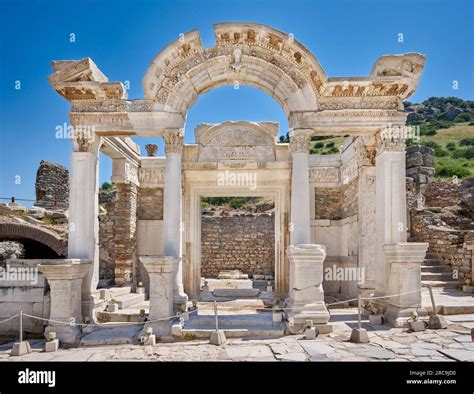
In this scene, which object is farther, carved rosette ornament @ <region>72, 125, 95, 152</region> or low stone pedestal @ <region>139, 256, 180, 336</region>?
carved rosette ornament @ <region>72, 125, 95, 152</region>

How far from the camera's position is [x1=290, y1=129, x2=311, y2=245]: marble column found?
8.50 metres

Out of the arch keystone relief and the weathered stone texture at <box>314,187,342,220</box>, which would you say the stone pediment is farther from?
the arch keystone relief

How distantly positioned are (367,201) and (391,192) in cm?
156

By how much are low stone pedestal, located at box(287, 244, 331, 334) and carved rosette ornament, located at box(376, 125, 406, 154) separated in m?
2.96

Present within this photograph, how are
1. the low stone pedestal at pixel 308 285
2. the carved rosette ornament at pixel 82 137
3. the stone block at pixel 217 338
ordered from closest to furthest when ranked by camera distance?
1. the stone block at pixel 217 338
2. the low stone pedestal at pixel 308 285
3. the carved rosette ornament at pixel 82 137

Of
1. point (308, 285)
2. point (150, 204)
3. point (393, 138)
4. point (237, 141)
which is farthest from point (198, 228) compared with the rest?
point (393, 138)

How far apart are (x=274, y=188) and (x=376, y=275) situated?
15.0 ft

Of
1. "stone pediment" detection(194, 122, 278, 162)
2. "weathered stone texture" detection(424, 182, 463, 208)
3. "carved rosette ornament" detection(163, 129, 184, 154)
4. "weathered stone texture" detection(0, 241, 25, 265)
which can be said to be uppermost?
"stone pediment" detection(194, 122, 278, 162)

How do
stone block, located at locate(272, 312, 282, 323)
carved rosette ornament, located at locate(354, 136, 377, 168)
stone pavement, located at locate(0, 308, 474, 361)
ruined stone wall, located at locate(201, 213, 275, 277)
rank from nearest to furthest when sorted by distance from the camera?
1. stone pavement, located at locate(0, 308, 474, 361)
2. stone block, located at locate(272, 312, 282, 323)
3. carved rosette ornament, located at locate(354, 136, 377, 168)
4. ruined stone wall, located at locate(201, 213, 275, 277)

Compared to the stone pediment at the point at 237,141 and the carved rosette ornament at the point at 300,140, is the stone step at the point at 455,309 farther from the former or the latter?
the stone pediment at the point at 237,141

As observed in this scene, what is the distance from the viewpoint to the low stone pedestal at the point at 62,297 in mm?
7625

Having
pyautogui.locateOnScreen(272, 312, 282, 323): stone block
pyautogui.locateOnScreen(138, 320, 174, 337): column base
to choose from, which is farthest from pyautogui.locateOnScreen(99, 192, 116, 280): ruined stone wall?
pyautogui.locateOnScreen(272, 312, 282, 323): stone block

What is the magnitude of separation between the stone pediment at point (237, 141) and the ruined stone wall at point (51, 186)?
11.7m

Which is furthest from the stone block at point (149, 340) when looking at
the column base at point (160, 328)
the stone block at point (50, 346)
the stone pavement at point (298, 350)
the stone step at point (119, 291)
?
the stone step at point (119, 291)
